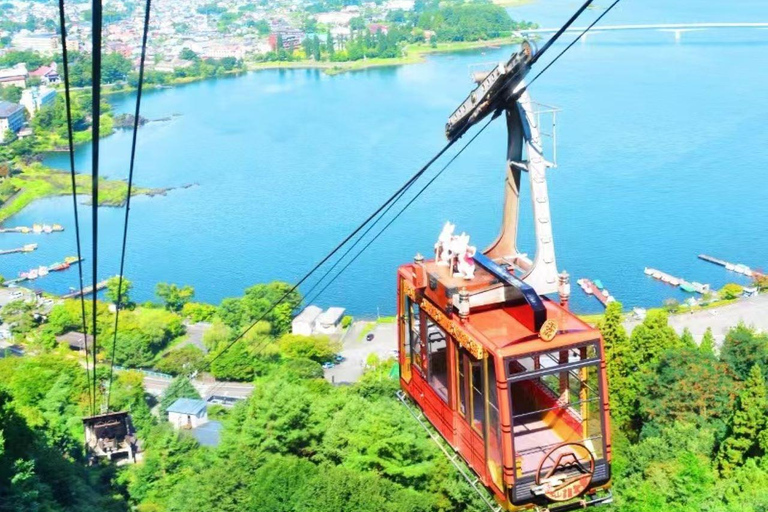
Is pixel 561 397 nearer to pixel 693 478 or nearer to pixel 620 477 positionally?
pixel 693 478

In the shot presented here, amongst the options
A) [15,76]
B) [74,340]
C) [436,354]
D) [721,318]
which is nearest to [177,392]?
[74,340]

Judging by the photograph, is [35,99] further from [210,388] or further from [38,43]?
[210,388]

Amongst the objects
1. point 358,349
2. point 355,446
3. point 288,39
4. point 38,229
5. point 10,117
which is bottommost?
point 358,349

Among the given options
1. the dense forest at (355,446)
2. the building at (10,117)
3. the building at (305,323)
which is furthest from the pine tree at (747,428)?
the building at (10,117)

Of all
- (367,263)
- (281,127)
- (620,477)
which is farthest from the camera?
(281,127)

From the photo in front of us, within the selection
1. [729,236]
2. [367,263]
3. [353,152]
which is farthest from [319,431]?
[353,152]

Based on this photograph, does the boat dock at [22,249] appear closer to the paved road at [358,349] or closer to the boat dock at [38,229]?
Answer: the boat dock at [38,229]

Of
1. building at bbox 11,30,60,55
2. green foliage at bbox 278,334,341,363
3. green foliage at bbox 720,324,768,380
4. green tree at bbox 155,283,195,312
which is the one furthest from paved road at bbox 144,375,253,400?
building at bbox 11,30,60,55
